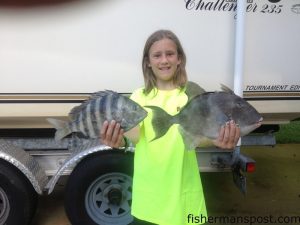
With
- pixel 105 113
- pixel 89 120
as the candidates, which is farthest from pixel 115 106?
pixel 89 120

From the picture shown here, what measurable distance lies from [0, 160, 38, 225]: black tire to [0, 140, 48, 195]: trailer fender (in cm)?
12

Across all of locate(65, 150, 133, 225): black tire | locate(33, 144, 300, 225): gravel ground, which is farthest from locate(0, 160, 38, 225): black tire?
locate(33, 144, 300, 225): gravel ground

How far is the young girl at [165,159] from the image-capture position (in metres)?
2.53

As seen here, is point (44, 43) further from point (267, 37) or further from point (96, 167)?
point (267, 37)

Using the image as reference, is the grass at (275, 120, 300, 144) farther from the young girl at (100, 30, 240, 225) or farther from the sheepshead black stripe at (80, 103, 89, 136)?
the sheepshead black stripe at (80, 103, 89, 136)

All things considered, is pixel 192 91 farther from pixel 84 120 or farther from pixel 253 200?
pixel 253 200

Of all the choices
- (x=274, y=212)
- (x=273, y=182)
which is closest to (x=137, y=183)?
(x=274, y=212)

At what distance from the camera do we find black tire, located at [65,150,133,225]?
169 inches

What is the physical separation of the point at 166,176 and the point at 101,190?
2004 mm

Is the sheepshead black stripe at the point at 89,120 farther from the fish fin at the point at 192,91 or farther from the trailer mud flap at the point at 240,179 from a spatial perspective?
the trailer mud flap at the point at 240,179

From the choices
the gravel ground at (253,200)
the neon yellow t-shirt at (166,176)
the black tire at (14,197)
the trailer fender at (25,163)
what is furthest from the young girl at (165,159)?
the gravel ground at (253,200)

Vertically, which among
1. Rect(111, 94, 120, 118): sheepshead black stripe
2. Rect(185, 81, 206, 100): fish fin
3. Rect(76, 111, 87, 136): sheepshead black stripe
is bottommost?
Rect(76, 111, 87, 136): sheepshead black stripe

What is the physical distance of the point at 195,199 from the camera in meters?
2.59

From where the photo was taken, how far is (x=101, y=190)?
4.42m
